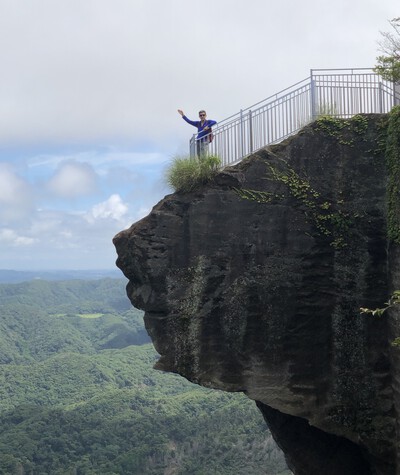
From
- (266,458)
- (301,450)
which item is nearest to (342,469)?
(301,450)

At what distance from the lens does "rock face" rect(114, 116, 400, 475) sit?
1389 cm

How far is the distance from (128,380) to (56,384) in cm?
1951

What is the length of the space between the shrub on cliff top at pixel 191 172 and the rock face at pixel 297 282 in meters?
0.39

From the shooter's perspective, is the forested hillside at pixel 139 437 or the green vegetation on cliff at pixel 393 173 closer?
the green vegetation on cliff at pixel 393 173

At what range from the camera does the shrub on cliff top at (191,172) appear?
14.6 m

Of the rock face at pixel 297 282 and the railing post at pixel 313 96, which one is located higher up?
the railing post at pixel 313 96

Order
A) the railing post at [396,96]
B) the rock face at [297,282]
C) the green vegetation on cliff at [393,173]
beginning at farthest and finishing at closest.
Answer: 1. the railing post at [396,96]
2. the rock face at [297,282]
3. the green vegetation on cliff at [393,173]

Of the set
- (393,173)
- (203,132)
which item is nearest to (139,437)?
(203,132)

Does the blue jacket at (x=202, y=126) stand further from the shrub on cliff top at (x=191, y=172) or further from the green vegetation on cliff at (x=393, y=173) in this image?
the green vegetation on cliff at (x=393, y=173)

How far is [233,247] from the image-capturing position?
14094mm

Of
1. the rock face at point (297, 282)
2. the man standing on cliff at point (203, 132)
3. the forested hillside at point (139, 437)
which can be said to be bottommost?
the forested hillside at point (139, 437)

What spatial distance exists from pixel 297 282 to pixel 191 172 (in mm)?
3435

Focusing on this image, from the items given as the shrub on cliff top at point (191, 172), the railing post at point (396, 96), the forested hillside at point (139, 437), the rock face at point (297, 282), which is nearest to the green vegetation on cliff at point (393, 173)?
the rock face at point (297, 282)

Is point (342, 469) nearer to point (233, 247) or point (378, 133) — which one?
point (233, 247)
